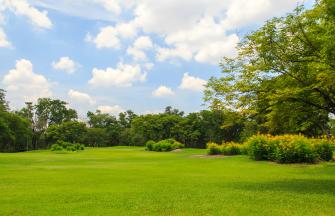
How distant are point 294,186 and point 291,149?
12.2m

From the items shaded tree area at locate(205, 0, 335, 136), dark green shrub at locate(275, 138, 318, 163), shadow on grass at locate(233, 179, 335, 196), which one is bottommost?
shadow on grass at locate(233, 179, 335, 196)

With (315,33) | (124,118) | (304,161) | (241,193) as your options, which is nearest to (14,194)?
(241,193)

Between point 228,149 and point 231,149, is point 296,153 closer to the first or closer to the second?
point 231,149

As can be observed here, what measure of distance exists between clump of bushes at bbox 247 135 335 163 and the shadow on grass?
33.2ft

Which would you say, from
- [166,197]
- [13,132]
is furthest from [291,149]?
[13,132]

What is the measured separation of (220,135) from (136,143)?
22.6 m

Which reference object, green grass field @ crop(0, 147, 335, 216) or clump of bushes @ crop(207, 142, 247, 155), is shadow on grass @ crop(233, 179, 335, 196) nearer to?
green grass field @ crop(0, 147, 335, 216)

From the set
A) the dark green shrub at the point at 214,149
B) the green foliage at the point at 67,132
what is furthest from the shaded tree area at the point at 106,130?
the dark green shrub at the point at 214,149

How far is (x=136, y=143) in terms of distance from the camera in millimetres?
103500

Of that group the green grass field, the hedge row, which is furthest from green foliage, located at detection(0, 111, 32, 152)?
the green grass field

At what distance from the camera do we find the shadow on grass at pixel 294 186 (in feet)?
44.4

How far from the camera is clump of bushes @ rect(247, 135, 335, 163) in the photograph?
2650cm

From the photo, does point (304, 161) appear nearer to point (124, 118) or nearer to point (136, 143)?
point (136, 143)

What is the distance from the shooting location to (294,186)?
14844mm
